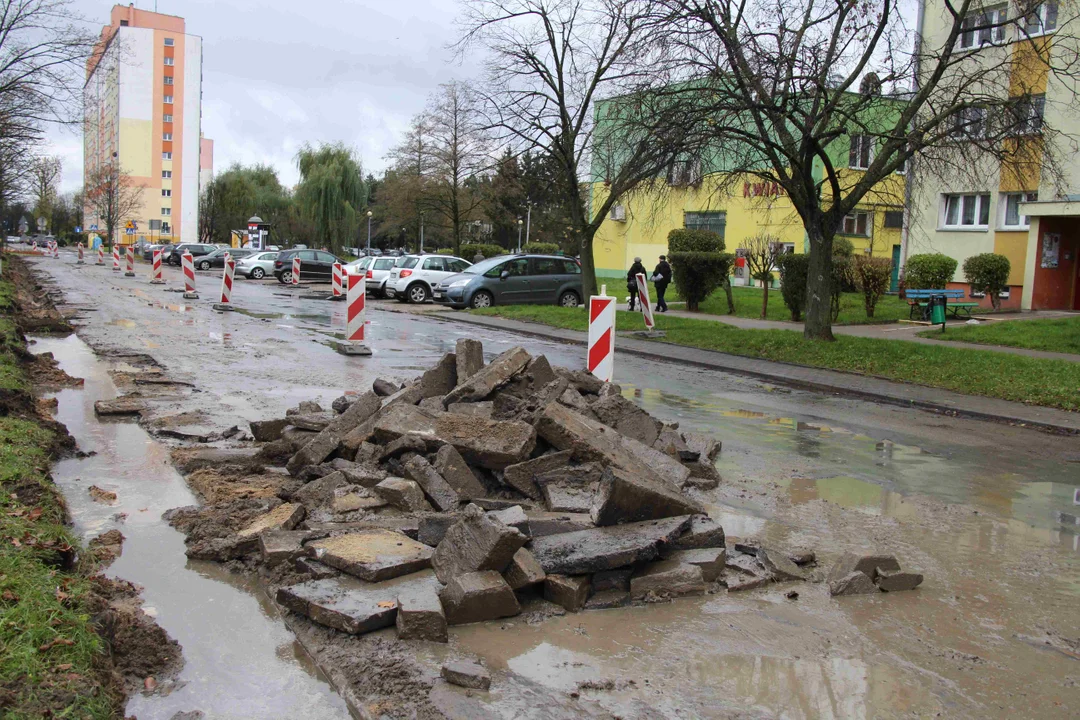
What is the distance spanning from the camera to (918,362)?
15.8 meters

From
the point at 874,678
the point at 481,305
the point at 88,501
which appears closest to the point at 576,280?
the point at 481,305

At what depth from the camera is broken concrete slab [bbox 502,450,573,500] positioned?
6273 mm

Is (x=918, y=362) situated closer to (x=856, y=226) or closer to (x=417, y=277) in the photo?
(x=417, y=277)

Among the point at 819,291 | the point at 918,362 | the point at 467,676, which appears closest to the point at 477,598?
the point at 467,676

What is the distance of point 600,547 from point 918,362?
41.5 feet

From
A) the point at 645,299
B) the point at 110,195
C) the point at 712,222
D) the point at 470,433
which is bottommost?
the point at 470,433

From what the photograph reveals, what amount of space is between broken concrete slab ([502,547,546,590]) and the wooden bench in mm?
21584

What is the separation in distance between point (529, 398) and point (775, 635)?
154 inches

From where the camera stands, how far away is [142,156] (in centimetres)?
10869

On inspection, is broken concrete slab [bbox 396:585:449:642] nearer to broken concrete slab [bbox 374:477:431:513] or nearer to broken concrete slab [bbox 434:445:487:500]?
broken concrete slab [bbox 374:477:431:513]

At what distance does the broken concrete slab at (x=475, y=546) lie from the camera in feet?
14.9

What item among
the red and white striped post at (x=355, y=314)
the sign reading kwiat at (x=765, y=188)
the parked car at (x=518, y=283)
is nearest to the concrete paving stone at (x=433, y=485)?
the red and white striped post at (x=355, y=314)

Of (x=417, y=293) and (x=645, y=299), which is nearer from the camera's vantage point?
(x=645, y=299)

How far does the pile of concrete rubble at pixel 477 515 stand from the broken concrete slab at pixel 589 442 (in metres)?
0.02
